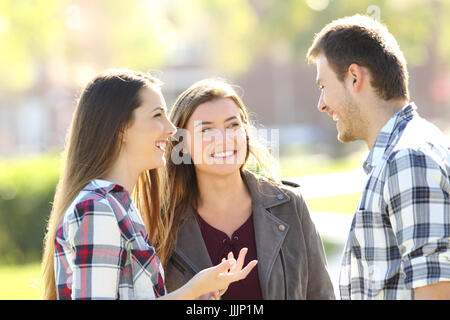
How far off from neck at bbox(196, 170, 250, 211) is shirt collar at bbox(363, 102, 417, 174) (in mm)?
955

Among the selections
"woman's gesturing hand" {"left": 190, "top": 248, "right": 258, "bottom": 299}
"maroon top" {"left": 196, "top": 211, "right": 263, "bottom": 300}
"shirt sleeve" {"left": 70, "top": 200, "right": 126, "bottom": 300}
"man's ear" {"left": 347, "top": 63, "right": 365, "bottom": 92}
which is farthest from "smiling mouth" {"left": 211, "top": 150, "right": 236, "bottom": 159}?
"shirt sleeve" {"left": 70, "top": 200, "right": 126, "bottom": 300}

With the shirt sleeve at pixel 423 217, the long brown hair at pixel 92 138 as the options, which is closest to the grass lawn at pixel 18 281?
the long brown hair at pixel 92 138

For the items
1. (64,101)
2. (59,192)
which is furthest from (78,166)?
(64,101)

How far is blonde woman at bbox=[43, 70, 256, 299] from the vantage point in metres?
2.38

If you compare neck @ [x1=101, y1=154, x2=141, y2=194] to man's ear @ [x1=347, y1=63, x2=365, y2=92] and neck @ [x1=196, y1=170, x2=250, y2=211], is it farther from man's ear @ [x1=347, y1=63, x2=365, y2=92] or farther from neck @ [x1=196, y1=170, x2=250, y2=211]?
man's ear @ [x1=347, y1=63, x2=365, y2=92]

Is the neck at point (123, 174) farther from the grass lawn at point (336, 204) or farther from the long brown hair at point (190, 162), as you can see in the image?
the grass lawn at point (336, 204)

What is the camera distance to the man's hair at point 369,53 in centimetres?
279

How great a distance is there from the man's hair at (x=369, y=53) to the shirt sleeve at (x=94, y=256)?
1.23 metres

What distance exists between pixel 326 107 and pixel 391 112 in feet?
1.19

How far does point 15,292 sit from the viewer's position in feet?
24.8

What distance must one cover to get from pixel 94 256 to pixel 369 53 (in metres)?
1.44

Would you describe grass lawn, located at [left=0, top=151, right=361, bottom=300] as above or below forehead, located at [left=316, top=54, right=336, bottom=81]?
below

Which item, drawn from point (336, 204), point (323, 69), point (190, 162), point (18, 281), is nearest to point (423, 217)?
point (323, 69)

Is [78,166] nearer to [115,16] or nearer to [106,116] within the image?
Result: [106,116]
